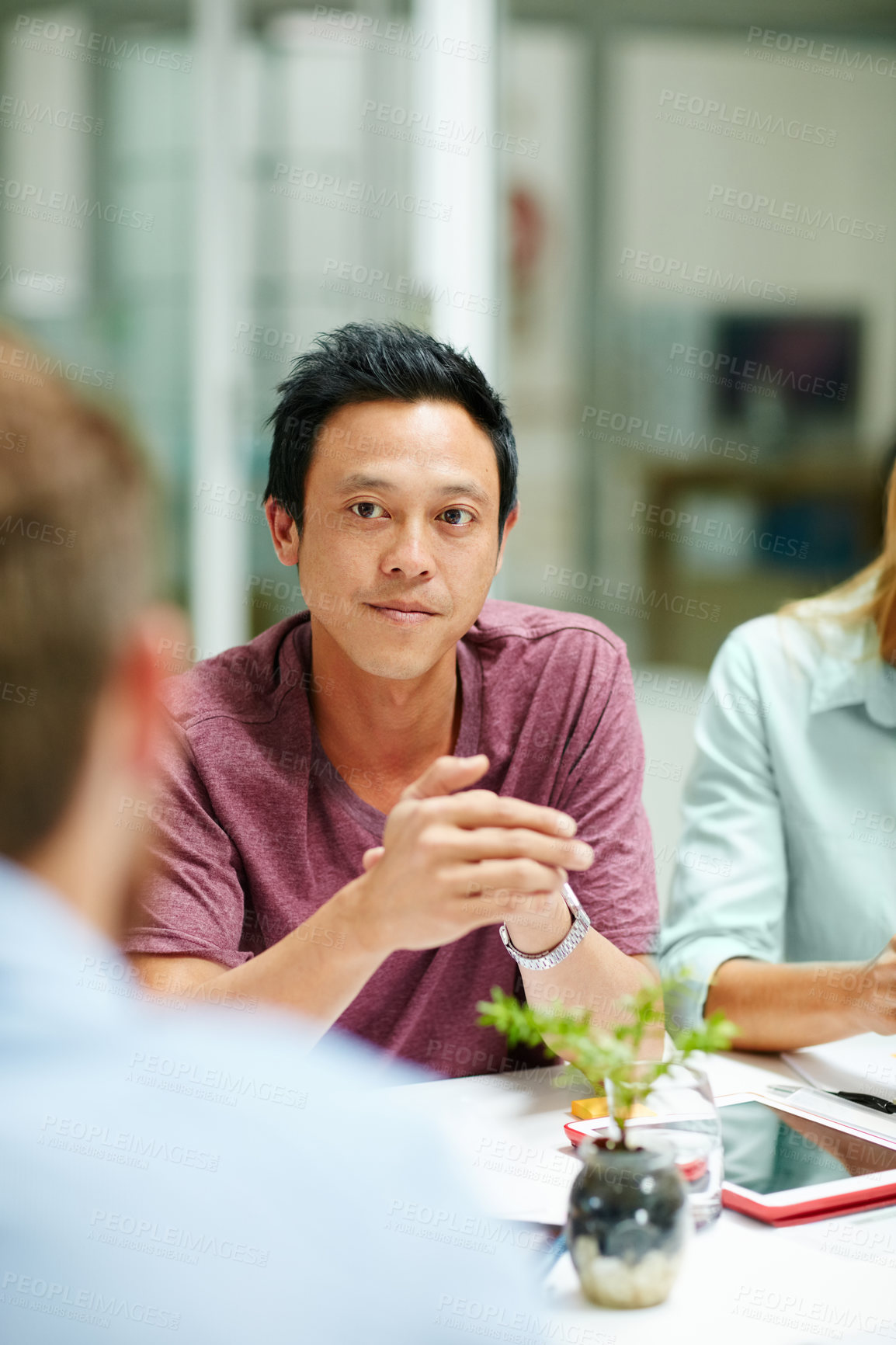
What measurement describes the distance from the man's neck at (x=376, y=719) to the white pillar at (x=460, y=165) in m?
2.02

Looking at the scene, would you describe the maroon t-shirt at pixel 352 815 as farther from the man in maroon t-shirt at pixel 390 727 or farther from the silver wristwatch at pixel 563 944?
the silver wristwatch at pixel 563 944

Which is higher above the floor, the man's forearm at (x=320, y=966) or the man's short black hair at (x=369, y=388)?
the man's short black hair at (x=369, y=388)

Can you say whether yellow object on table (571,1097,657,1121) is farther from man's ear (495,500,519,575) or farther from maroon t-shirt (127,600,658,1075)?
man's ear (495,500,519,575)

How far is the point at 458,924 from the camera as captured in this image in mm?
1216

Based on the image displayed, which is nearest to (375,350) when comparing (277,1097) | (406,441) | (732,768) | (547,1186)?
(406,441)

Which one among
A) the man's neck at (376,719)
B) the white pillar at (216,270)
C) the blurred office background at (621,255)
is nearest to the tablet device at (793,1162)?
the man's neck at (376,719)

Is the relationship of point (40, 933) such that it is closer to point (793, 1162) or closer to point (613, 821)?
point (793, 1162)

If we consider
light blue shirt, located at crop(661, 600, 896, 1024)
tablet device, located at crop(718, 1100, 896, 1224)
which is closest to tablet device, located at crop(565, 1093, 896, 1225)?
tablet device, located at crop(718, 1100, 896, 1224)

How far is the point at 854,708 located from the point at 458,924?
79 cm

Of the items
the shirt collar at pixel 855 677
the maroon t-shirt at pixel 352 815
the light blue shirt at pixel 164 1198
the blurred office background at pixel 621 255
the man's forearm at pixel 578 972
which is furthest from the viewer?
the blurred office background at pixel 621 255

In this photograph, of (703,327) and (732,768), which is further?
(703,327)

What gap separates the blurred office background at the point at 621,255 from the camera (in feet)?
11.2

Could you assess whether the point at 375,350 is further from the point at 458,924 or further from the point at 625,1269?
Answer: the point at 625,1269

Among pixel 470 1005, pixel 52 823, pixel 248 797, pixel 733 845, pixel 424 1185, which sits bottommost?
pixel 470 1005
